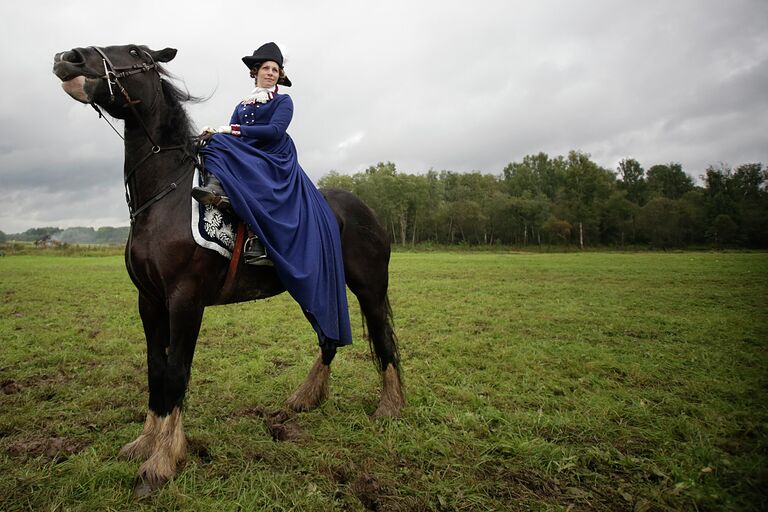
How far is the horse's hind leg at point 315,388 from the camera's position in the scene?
4.60 metres

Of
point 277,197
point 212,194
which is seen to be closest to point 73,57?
Result: point 212,194

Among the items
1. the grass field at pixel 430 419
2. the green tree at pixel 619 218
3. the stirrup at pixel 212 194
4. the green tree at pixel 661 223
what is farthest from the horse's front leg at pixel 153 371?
the green tree at pixel 619 218

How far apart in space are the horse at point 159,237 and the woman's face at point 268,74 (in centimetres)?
74

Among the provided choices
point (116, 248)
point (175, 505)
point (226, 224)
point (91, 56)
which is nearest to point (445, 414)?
point (175, 505)

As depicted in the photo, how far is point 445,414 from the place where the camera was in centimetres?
432

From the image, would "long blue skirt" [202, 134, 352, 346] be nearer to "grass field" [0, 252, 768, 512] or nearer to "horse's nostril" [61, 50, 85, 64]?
"horse's nostril" [61, 50, 85, 64]

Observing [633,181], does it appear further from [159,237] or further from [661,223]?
[159,237]

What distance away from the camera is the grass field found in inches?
116

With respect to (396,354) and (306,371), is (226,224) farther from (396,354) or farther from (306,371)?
(306,371)

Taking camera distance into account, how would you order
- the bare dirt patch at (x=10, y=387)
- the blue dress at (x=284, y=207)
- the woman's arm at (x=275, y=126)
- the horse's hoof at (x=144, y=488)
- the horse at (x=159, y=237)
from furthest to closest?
the bare dirt patch at (x=10, y=387)
the woman's arm at (x=275, y=126)
the blue dress at (x=284, y=207)
the horse at (x=159, y=237)
the horse's hoof at (x=144, y=488)

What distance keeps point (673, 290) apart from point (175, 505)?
1604cm

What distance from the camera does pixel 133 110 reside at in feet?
11.2

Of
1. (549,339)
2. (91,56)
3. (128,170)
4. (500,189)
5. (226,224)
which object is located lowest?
(549,339)

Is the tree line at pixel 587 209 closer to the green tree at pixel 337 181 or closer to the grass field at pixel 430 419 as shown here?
the green tree at pixel 337 181
